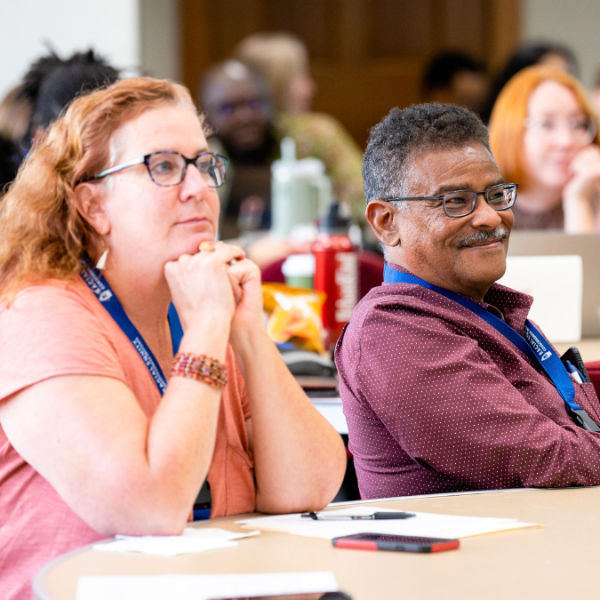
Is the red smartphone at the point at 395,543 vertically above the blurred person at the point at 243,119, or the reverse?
the blurred person at the point at 243,119

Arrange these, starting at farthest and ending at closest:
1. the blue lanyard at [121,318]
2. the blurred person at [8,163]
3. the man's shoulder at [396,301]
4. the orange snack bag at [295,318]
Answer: the blurred person at [8,163] → the orange snack bag at [295,318] → the man's shoulder at [396,301] → the blue lanyard at [121,318]

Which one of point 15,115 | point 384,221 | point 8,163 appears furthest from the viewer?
point 15,115

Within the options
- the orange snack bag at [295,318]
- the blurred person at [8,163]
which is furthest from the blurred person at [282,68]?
the orange snack bag at [295,318]

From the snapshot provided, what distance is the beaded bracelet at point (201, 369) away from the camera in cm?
107

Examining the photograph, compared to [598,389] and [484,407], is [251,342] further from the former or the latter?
[598,389]

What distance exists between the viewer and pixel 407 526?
0.99 metres

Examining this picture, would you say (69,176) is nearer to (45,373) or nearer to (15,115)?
(45,373)

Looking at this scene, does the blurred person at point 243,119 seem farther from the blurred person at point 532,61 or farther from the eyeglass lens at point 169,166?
the eyeglass lens at point 169,166

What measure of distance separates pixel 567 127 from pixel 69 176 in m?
2.21

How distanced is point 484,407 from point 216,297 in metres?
0.39

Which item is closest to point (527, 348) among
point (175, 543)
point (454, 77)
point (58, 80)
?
point (175, 543)

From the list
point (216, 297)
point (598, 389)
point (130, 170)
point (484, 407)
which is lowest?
point (598, 389)

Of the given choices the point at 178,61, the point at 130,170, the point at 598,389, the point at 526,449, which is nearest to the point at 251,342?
the point at 130,170

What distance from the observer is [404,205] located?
139 cm
